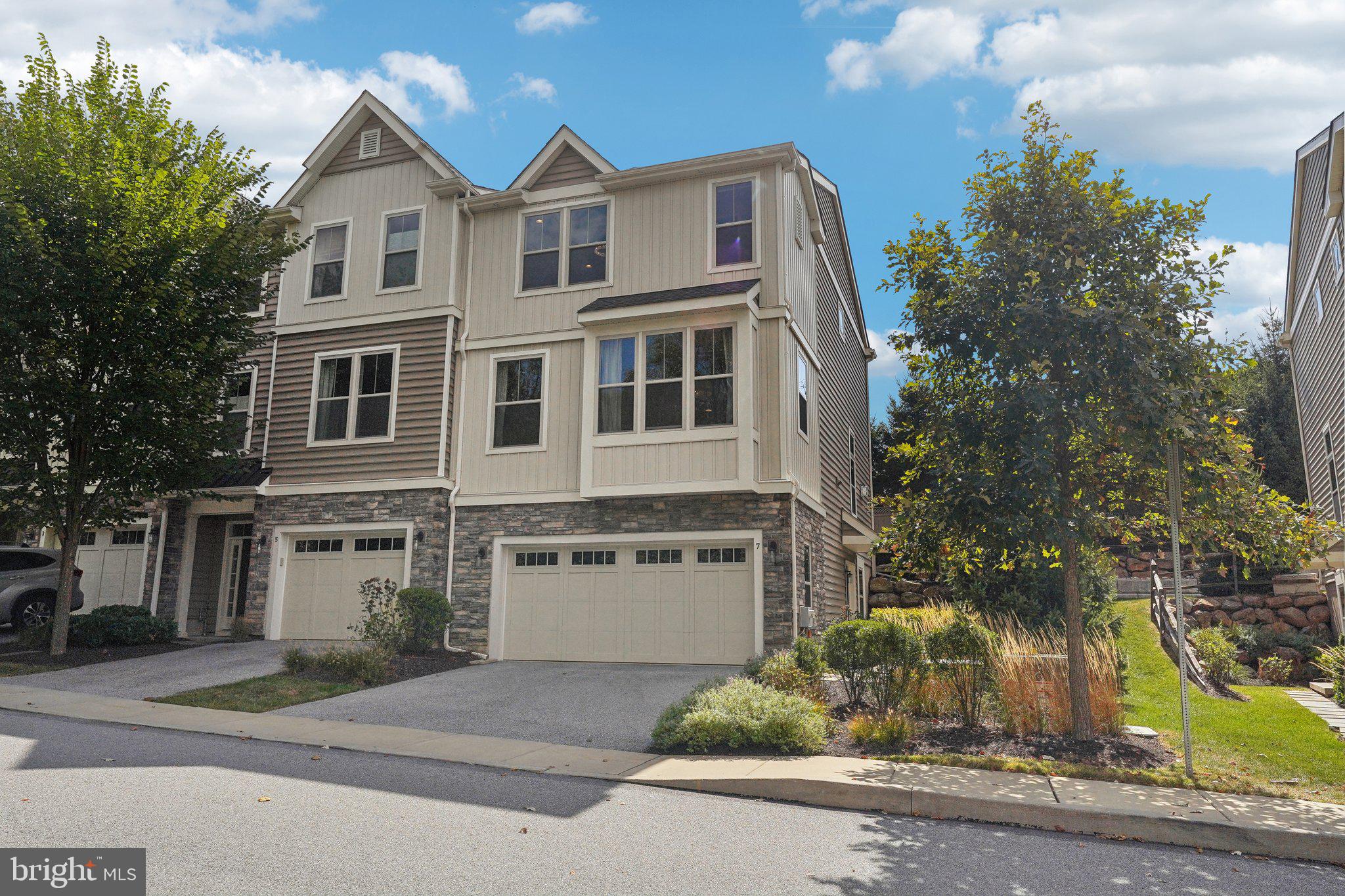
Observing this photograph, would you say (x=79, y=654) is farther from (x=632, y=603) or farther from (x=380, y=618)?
(x=632, y=603)

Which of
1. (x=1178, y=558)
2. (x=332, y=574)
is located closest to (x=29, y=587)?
(x=332, y=574)

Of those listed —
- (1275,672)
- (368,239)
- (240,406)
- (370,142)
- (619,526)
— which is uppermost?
(370,142)

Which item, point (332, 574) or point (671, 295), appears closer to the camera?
point (671, 295)

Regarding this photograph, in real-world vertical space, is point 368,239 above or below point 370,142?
below

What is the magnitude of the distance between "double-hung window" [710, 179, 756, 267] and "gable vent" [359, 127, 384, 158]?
24.1 feet

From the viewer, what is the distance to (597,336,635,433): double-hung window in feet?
50.5

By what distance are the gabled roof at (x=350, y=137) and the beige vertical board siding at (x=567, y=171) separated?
1497 millimetres

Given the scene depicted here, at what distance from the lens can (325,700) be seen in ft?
37.9

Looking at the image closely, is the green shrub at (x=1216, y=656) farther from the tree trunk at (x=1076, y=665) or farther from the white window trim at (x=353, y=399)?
the white window trim at (x=353, y=399)

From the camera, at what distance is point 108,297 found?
1455cm

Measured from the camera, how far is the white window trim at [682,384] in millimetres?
14672

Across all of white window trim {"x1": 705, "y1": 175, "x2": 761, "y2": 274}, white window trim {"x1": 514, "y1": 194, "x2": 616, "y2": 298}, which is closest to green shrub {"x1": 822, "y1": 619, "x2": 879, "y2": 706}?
white window trim {"x1": 705, "y1": 175, "x2": 761, "y2": 274}

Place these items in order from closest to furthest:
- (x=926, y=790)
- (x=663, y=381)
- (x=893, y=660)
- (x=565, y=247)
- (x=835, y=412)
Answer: (x=926, y=790), (x=893, y=660), (x=663, y=381), (x=565, y=247), (x=835, y=412)

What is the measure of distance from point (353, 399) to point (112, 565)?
22.9 feet
